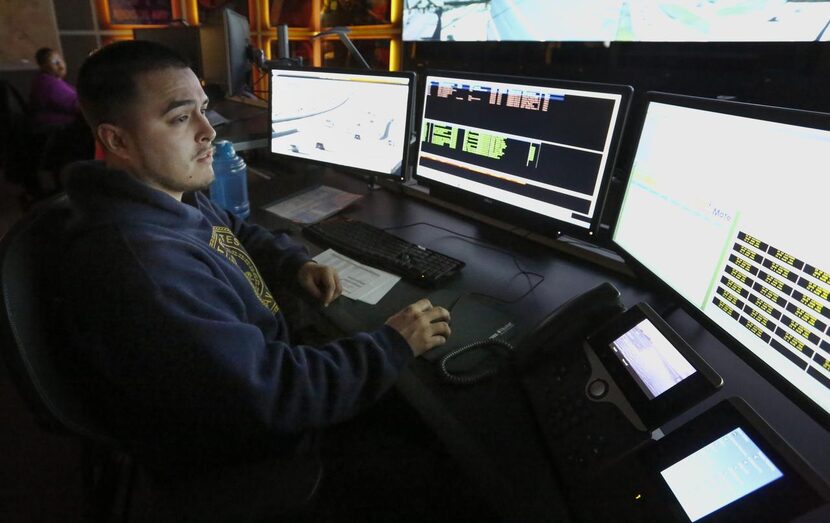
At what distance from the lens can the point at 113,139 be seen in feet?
2.70

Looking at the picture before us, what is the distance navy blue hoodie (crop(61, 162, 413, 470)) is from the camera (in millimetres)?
650

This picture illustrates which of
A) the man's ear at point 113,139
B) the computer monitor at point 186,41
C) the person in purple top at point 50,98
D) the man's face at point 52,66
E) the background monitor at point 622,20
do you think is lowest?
the person in purple top at point 50,98

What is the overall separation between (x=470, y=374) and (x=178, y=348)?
0.47 meters

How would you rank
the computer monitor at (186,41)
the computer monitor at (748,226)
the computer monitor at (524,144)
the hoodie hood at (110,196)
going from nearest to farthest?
Answer: the computer monitor at (748,226) < the hoodie hood at (110,196) < the computer monitor at (524,144) < the computer monitor at (186,41)

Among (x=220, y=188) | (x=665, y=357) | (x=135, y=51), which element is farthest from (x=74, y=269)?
(x=220, y=188)

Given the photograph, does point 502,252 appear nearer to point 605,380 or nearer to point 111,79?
point 605,380

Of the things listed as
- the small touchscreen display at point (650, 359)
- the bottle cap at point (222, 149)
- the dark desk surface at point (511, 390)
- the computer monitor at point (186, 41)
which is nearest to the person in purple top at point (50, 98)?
the computer monitor at point (186, 41)

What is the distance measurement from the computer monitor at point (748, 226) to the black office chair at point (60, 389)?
692mm

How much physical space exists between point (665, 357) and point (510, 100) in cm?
80

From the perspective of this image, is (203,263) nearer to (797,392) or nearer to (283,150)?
(797,392)

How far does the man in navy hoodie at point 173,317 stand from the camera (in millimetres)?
654

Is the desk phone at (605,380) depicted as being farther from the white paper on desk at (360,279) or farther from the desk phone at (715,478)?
the white paper on desk at (360,279)

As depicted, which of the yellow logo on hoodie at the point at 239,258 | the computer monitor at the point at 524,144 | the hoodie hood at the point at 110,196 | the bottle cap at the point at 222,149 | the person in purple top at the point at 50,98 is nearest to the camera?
the hoodie hood at the point at 110,196

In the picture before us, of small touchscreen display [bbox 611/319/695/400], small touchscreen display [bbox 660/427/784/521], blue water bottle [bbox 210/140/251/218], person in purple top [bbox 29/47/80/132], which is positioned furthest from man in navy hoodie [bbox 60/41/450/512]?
person in purple top [bbox 29/47/80/132]
